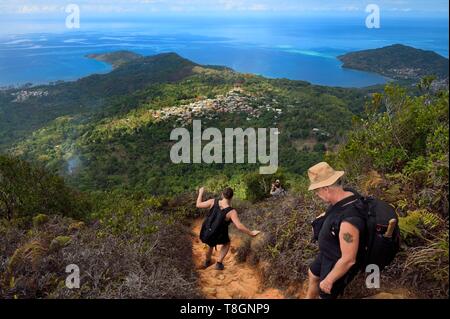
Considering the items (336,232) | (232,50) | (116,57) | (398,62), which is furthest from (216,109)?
(232,50)

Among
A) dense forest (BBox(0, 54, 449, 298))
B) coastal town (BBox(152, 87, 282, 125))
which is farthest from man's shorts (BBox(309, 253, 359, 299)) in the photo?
coastal town (BBox(152, 87, 282, 125))

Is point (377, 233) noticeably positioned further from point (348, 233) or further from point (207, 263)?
point (207, 263)

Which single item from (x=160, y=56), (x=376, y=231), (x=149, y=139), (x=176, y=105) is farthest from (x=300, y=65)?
(x=376, y=231)

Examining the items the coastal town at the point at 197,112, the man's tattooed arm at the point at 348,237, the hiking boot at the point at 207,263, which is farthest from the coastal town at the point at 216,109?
the man's tattooed arm at the point at 348,237

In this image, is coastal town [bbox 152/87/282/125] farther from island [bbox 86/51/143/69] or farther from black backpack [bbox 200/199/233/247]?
island [bbox 86/51/143/69]

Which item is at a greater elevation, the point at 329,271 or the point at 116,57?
the point at 116,57
